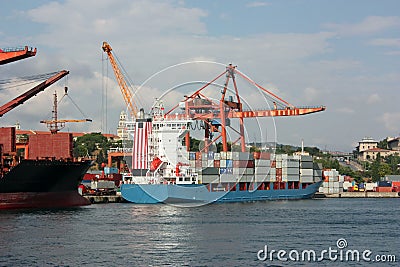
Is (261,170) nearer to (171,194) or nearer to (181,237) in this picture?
(171,194)

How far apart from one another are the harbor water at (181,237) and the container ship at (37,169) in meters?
2.28

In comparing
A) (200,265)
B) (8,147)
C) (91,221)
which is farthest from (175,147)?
(200,265)

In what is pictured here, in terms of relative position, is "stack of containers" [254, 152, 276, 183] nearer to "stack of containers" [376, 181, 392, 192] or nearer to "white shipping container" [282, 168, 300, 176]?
"white shipping container" [282, 168, 300, 176]

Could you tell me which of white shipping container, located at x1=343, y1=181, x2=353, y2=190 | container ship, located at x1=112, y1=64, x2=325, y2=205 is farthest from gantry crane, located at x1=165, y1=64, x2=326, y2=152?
white shipping container, located at x1=343, y1=181, x2=353, y2=190

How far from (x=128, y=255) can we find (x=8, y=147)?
92.2 ft

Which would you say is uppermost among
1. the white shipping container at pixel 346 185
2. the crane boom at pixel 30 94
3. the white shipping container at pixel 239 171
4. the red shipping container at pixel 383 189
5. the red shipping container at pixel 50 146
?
the crane boom at pixel 30 94

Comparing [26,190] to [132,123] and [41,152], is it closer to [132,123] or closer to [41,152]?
[41,152]

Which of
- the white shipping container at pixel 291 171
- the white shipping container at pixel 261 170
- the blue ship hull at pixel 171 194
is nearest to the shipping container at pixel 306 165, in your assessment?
the white shipping container at pixel 291 171

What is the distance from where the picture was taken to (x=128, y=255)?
30.9m

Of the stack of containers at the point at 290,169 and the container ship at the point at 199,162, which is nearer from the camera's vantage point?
the container ship at the point at 199,162

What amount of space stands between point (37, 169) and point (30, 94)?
8.02 m

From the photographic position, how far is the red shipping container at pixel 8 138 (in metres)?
56.0

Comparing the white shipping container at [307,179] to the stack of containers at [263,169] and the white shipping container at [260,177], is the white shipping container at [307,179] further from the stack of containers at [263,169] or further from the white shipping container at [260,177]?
the white shipping container at [260,177]

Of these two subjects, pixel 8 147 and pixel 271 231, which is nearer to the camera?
pixel 271 231
